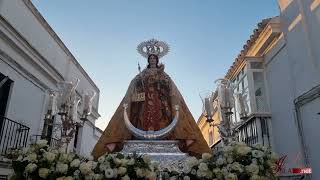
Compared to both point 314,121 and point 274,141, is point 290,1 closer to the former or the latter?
point 314,121

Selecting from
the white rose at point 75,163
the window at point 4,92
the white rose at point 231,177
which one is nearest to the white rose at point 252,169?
the white rose at point 231,177

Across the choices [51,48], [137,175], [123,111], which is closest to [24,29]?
[51,48]

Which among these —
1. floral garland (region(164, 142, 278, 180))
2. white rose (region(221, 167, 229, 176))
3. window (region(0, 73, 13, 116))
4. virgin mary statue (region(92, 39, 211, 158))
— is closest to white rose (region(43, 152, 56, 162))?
floral garland (region(164, 142, 278, 180))

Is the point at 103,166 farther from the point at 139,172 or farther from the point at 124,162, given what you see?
the point at 139,172

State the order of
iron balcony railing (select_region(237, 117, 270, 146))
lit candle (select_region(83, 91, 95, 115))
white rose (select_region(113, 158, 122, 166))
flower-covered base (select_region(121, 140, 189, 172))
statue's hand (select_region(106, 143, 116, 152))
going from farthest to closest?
iron balcony railing (select_region(237, 117, 270, 146)), statue's hand (select_region(106, 143, 116, 152)), lit candle (select_region(83, 91, 95, 115)), flower-covered base (select_region(121, 140, 189, 172)), white rose (select_region(113, 158, 122, 166))

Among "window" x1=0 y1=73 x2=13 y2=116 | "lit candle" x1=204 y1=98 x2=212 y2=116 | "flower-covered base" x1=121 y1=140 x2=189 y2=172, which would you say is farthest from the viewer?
"window" x1=0 y1=73 x2=13 y2=116

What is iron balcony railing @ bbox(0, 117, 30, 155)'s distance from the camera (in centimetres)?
715

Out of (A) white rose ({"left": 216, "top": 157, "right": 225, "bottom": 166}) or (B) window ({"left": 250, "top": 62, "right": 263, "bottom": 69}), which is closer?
(A) white rose ({"left": 216, "top": 157, "right": 225, "bottom": 166})

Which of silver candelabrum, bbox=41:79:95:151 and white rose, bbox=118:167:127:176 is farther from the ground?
silver candelabrum, bbox=41:79:95:151

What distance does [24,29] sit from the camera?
829 cm

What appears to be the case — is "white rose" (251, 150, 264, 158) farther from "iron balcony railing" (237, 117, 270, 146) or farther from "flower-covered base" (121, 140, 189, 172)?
"iron balcony railing" (237, 117, 270, 146)

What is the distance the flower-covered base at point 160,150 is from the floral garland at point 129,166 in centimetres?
86

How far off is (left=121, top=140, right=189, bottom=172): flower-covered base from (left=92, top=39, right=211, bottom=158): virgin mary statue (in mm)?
200

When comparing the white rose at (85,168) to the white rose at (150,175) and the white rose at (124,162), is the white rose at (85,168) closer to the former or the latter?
the white rose at (124,162)
